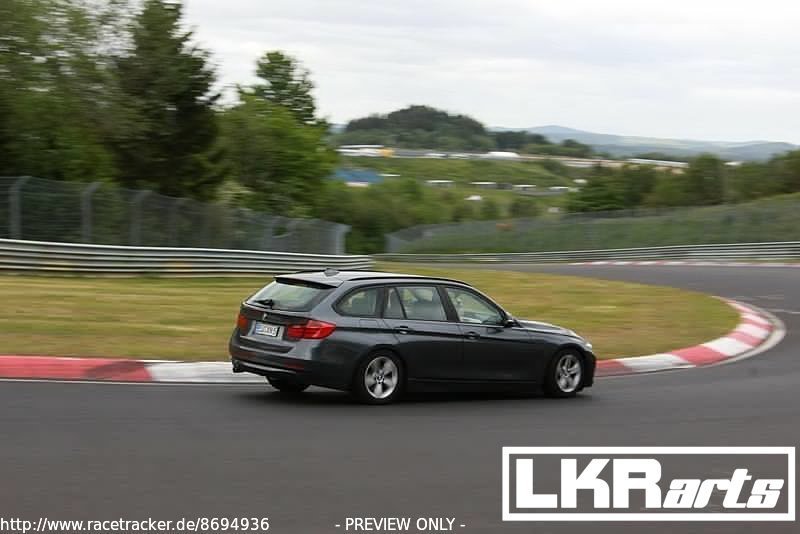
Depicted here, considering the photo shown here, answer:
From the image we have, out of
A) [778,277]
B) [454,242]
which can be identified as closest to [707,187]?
[454,242]

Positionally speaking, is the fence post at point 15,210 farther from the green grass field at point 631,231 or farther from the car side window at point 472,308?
the green grass field at point 631,231

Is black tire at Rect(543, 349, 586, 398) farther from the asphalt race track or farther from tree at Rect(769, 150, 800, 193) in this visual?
tree at Rect(769, 150, 800, 193)

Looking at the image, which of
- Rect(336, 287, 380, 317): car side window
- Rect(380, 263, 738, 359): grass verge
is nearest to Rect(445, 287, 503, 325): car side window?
Rect(336, 287, 380, 317): car side window

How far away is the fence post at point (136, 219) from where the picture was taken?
26766 mm

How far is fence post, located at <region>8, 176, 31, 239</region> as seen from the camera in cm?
2502

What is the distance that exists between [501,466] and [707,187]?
413ft

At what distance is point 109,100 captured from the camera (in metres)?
38.4

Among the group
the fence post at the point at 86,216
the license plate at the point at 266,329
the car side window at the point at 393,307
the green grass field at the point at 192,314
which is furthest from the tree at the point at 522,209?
the license plate at the point at 266,329

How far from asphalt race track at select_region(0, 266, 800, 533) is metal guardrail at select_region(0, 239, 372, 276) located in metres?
13.9

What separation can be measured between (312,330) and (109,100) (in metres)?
29.6

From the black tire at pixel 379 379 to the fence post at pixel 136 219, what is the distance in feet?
54.7

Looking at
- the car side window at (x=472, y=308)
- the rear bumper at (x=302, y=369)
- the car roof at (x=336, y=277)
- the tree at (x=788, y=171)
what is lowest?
the rear bumper at (x=302, y=369)

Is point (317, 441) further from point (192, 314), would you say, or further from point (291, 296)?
point (192, 314)

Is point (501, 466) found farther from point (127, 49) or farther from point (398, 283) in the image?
point (127, 49)
